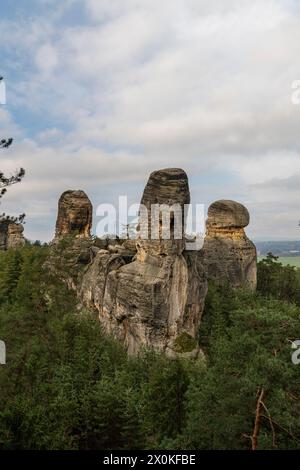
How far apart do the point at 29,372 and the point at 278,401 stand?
1469cm

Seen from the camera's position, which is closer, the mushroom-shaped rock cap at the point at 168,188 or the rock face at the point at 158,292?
the rock face at the point at 158,292

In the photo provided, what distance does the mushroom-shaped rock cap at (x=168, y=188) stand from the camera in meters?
36.7

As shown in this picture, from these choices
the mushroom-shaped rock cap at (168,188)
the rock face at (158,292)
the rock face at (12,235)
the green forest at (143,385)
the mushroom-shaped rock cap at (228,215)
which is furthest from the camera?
the rock face at (12,235)

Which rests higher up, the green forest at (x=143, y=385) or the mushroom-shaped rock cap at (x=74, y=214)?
the mushroom-shaped rock cap at (x=74, y=214)

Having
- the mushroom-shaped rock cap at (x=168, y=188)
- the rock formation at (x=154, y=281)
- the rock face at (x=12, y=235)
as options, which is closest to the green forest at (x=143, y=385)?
the rock formation at (x=154, y=281)

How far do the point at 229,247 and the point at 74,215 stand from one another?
59.8ft

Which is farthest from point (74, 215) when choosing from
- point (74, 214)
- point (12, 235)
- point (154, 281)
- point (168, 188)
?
point (12, 235)

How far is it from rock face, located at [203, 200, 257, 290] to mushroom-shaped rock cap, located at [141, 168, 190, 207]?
57.2 ft

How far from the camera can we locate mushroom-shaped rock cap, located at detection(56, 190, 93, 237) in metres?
49.0

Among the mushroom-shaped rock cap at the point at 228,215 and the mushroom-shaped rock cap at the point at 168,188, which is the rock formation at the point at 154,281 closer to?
the mushroom-shaped rock cap at the point at 168,188

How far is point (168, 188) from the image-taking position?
3688 centimetres

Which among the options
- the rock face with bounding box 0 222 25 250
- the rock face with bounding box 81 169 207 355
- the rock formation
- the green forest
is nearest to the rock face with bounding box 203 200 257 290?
the green forest

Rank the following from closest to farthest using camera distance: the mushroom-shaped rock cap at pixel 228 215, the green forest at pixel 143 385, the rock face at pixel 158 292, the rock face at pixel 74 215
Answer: the green forest at pixel 143 385
the rock face at pixel 158 292
the rock face at pixel 74 215
the mushroom-shaped rock cap at pixel 228 215

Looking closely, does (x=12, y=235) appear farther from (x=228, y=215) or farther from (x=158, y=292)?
(x=158, y=292)
